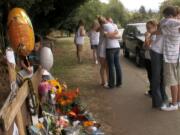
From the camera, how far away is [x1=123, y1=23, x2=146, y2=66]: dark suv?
47.3ft

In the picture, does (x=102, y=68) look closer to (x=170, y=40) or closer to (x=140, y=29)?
(x=170, y=40)

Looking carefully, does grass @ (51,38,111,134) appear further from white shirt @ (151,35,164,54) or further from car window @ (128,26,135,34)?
car window @ (128,26,135,34)

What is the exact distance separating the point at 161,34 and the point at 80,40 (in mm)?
7776

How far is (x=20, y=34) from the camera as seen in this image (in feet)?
19.2

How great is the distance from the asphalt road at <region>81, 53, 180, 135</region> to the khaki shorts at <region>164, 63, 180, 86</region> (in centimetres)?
57

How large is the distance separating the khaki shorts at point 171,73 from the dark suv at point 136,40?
5931 mm

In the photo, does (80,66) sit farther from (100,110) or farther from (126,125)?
(126,125)

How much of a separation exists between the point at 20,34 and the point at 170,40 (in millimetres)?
3077

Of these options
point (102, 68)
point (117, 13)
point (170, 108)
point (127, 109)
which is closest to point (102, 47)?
point (102, 68)

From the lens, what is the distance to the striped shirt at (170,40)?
296 inches

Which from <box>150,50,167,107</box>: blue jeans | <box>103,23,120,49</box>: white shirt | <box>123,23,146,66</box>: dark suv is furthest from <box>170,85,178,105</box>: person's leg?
<box>123,23,146,66</box>: dark suv

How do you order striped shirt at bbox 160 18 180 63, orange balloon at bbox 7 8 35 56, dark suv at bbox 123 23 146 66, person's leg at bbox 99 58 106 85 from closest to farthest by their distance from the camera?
orange balloon at bbox 7 8 35 56
striped shirt at bbox 160 18 180 63
person's leg at bbox 99 58 106 85
dark suv at bbox 123 23 146 66

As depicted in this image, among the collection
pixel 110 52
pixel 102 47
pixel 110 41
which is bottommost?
pixel 110 52

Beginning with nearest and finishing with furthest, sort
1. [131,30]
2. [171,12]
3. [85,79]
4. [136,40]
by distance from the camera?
[171,12] < [85,79] < [136,40] < [131,30]
